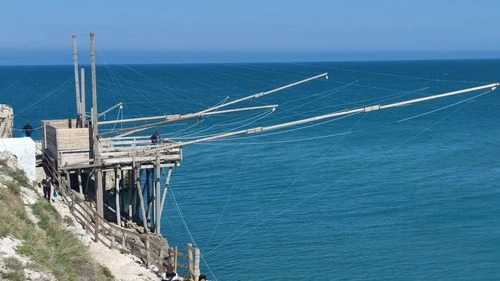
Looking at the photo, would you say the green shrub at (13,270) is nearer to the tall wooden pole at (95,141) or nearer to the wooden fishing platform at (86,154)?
the tall wooden pole at (95,141)

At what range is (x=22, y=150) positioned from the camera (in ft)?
93.0

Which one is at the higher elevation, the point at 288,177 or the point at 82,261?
the point at 82,261

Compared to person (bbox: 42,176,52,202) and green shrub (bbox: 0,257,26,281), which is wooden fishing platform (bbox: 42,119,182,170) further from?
green shrub (bbox: 0,257,26,281)

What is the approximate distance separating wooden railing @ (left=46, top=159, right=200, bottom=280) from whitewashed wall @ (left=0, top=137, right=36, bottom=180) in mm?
1104

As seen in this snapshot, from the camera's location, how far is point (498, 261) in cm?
3198

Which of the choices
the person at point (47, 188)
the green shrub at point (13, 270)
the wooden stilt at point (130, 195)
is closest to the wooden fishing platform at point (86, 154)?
the person at point (47, 188)

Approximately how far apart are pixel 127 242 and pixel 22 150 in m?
5.85

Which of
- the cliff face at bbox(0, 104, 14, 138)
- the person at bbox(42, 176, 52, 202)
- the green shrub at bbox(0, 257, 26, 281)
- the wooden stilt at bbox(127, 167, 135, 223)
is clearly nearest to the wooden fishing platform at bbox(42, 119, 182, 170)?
the person at bbox(42, 176, 52, 202)

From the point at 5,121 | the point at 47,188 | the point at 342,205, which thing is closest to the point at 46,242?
the point at 47,188

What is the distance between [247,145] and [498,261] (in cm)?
3085

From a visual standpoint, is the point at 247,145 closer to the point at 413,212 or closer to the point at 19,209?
the point at 413,212

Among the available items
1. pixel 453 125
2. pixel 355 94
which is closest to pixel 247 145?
pixel 453 125

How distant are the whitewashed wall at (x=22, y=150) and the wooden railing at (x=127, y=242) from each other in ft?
3.62

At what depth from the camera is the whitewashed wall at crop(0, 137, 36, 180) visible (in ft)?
92.7
